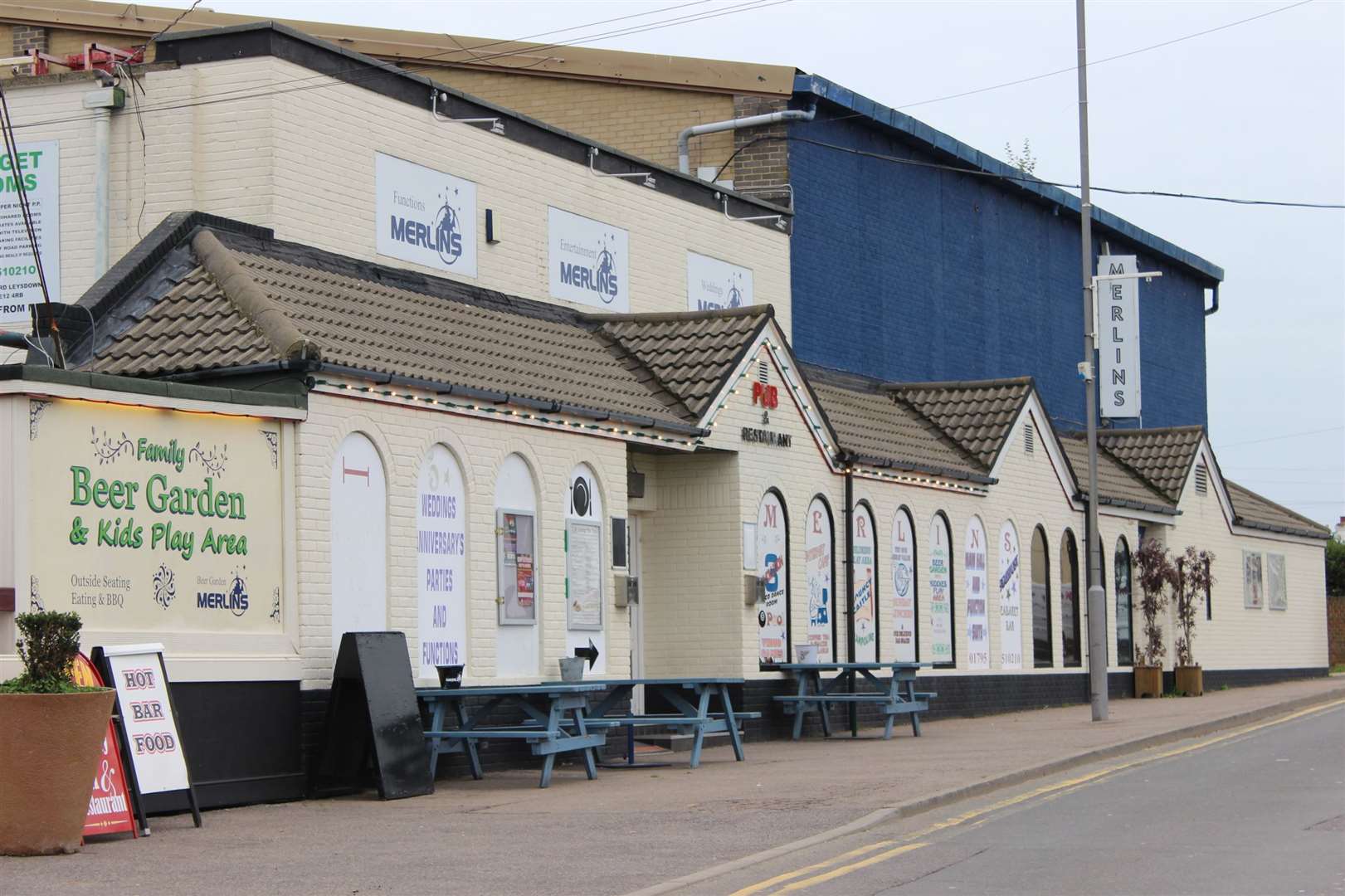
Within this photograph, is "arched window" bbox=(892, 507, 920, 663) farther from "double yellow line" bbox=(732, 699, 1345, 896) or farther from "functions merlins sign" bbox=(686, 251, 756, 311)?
"double yellow line" bbox=(732, 699, 1345, 896)

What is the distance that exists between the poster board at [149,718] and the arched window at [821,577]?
451 inches

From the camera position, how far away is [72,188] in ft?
59.9

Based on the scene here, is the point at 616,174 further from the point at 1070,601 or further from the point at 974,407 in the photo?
the point at 1070,601

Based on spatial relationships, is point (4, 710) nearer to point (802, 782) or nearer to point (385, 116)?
point (802, 782)

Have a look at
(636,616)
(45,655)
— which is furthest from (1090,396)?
(45,655)

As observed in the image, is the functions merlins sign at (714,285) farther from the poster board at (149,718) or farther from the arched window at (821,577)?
the poster board at (149,718)

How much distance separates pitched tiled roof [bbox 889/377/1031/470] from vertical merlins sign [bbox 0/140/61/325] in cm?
1486

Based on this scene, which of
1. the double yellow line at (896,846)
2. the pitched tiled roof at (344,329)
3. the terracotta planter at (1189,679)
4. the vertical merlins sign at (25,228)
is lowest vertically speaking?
the terracotta planter at (1189,679)

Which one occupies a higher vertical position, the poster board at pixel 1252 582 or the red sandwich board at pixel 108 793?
the poster board at pixel 1252 582

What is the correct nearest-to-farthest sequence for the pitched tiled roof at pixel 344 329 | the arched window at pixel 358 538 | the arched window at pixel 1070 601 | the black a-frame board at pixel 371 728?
the black a-frame board at pixel 371 728, the pitched tiled roof at pixel 344 329, the arched window at pixel 358 538, the arched window at pixel 1070 601

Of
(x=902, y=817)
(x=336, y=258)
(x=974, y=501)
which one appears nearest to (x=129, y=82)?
(x=336, y=258)

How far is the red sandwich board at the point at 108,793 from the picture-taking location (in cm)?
1211

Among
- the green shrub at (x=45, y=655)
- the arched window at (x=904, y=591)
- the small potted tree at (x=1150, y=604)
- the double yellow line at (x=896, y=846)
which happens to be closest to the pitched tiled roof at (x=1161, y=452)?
the small potted tree at (x=1150, y=604)

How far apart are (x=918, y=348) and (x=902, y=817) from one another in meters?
20.3
